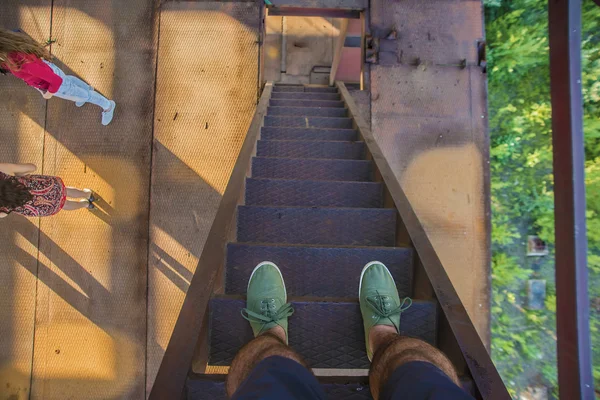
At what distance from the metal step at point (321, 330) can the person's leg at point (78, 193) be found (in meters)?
2.60

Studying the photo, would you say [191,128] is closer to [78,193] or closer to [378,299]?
[78,193]

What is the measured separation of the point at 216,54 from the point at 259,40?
534 mm

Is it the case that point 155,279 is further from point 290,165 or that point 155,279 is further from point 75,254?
point 290,165

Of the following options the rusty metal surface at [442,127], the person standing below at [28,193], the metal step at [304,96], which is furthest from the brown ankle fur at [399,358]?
the metal step at [304,96]

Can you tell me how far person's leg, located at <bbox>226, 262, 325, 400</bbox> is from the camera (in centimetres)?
120

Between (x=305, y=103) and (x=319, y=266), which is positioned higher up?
(x=305, y=103)

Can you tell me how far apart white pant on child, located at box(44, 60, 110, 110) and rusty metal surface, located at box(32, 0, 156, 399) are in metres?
0.24

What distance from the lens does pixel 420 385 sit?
118 centimetres

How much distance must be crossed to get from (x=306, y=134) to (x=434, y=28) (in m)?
2.29

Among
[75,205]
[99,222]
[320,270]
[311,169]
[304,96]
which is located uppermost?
[304,96]

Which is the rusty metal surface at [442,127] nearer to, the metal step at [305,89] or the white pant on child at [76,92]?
the metal step at [305,89]

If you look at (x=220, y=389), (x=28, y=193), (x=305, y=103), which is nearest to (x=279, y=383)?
(x=220, y=389)

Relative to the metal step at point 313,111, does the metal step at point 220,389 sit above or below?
below

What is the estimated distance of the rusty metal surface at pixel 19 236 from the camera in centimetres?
351
